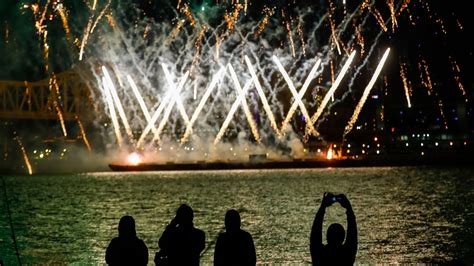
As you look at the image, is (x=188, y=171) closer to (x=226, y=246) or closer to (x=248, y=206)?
(x=248, y=206)

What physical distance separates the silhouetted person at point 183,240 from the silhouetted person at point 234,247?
52 cm

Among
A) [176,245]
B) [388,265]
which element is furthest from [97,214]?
[176,245]

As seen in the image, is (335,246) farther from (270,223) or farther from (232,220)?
(270,223)

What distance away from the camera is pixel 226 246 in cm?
859

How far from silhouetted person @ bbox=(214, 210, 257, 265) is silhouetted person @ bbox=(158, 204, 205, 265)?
52 centimetres

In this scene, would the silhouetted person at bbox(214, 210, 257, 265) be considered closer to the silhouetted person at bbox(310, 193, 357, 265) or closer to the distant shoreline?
the silhouetted person at bbox(310, 193, 357, 265)

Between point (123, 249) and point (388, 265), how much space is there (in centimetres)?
990

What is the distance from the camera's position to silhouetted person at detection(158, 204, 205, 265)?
9062 mm

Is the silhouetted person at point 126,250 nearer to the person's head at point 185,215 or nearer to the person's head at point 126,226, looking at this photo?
the person's head at point 126,226

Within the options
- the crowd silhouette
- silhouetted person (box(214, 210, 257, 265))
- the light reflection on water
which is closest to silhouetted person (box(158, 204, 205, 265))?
the crowd silhouette

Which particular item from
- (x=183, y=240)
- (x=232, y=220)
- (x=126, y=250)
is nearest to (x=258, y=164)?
(x=183, y=240)

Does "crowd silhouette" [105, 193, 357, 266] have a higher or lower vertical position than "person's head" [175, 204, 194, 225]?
lower

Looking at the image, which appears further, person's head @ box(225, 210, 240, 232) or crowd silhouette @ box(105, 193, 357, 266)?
person's head @ box(225, 210, 240, 232)

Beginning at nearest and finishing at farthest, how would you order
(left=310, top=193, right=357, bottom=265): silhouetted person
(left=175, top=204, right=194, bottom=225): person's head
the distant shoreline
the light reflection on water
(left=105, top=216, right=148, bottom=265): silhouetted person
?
(left=310, top=193, right=357, bottom=265): silhouetted person, (left=105, top=216, right=148, bottom=265): silhouetted person, (left=175, top=204, right=194, bottom=225): person's head, the light reflection on water, the distant shoreline
